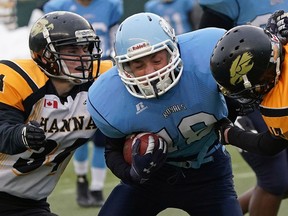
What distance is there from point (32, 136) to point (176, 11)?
19.1ft

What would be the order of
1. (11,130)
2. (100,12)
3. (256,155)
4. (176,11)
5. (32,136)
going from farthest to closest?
(176,11)
(100,12)
(256,155)
(11,130)
(32,136)

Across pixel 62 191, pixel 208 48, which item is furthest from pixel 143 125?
pixel 62 191

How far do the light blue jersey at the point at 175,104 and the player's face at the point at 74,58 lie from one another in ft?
0.49

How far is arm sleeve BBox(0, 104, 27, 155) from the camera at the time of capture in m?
3.41

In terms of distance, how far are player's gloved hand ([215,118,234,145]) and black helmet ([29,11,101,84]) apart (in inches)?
23.8

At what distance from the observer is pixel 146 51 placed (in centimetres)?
335

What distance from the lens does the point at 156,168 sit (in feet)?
11.2

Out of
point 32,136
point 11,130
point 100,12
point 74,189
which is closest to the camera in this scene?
point 32,136

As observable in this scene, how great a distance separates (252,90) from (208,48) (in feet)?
1.18

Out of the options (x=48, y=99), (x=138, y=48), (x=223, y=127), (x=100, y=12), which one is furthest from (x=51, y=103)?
(x=100, y=12)

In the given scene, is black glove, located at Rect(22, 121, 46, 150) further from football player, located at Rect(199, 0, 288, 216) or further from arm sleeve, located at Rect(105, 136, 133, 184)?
football player, located at Rect(199, 0, 288, 216)

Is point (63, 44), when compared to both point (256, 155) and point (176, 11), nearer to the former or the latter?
point (256, 155)

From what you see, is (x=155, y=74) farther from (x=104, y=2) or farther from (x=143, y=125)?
(x=104, y=2)

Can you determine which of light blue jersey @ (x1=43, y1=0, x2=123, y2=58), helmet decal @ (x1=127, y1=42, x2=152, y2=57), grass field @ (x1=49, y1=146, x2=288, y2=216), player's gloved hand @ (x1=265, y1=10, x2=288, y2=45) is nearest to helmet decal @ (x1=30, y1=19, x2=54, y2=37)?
helmet decal @ (x1=127, y1=42, x2=152, y2=57)
